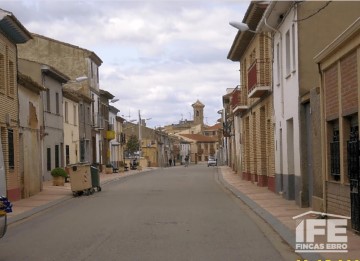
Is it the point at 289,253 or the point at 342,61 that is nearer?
the point at 289,253

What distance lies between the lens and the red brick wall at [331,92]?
13.3 m

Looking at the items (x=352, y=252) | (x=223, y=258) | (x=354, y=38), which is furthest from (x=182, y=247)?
(x=354, y=38)

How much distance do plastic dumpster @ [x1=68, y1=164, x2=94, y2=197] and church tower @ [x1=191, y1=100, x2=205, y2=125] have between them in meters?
128

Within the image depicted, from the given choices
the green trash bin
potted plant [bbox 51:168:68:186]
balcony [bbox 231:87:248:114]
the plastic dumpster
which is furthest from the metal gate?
potted plant [bbox 51:168:68:186]

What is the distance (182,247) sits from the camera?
1071cm

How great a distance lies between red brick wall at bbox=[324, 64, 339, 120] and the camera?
524 inches

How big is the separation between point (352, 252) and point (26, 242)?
6.05 m

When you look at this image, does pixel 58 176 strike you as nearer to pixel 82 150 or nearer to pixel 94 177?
pixel 94 177

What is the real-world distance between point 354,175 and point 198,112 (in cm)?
14813

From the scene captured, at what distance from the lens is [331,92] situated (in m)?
13.6

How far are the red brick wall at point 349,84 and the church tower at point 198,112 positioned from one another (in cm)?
14046

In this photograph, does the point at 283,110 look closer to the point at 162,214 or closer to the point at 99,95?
the point at 162,214

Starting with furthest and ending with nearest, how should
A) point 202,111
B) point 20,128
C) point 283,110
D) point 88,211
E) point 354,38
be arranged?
point 202,111
point 20,128
point 283,110
point 88,211
point 354,38

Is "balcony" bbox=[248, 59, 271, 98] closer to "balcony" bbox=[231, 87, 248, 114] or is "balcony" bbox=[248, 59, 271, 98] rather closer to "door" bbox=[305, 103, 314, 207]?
"door" bbox=[305, 103, 314, 207]
